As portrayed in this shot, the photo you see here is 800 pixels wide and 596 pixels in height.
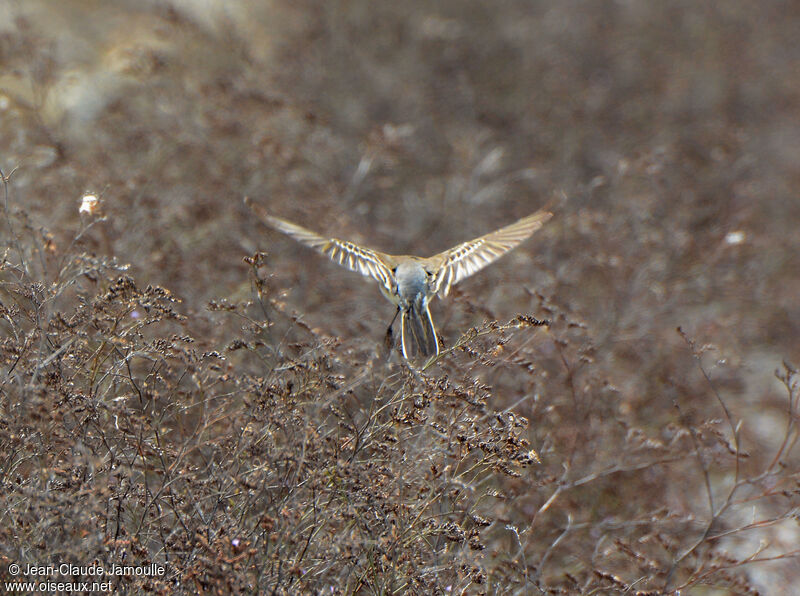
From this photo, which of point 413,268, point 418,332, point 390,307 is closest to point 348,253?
point 413,268

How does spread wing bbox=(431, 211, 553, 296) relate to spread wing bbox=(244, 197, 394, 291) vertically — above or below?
below

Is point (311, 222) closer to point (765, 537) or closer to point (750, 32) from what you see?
point (765, 537)

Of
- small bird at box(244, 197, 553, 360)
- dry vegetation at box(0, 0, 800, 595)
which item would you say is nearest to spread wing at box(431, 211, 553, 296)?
small bird at box(244, 197, 553, 360)

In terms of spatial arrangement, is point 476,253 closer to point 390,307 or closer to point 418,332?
point 418,332

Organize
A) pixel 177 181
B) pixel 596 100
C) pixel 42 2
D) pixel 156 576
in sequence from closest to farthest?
pixel 156 576 → pixel 177 181 → pixel 596 100 → pixel 42 2

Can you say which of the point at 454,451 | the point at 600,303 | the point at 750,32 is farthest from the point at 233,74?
the point at 750,32

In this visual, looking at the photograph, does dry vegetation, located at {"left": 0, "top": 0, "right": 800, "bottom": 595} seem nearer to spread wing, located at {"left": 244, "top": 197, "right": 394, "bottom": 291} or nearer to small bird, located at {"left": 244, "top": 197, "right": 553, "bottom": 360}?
small bird, located at {"left": 244, "top": 197, "right": 553, "bottom": 360}

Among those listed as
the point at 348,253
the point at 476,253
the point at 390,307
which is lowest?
the point at 390,307
